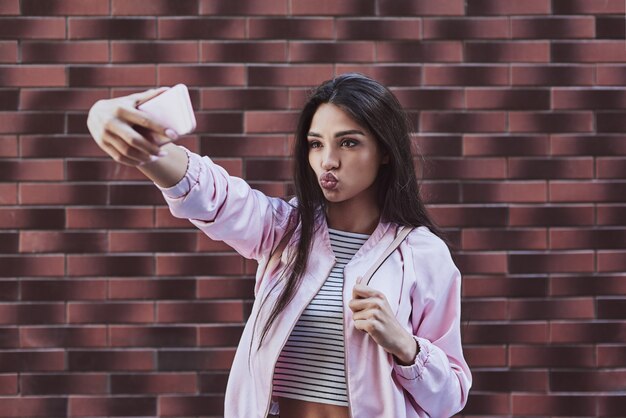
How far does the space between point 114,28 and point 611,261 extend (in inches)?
92.6

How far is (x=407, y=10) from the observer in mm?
3189

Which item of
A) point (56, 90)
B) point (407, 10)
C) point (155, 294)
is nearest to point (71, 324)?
point (155, 294)

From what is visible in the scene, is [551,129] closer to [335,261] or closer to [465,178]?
[465,178]

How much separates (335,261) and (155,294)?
1.30m

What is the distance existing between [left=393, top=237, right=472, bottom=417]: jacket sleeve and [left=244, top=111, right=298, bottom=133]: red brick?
1.22m

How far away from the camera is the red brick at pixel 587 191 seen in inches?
126

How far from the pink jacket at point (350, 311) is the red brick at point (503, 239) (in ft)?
3.49

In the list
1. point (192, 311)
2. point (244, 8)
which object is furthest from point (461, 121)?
point (192, 311)

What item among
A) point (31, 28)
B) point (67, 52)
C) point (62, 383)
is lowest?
point (62, 383)

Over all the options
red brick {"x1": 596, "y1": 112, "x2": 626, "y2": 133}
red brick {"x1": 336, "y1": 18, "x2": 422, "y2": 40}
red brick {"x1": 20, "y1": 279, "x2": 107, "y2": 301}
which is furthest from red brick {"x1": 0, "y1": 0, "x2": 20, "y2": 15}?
red brick {"x1": 596, "y1": 112, "x2": 626, "y2": 133}

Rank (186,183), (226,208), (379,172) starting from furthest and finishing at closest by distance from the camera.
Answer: (379,172) → (226,208) → (186,183)

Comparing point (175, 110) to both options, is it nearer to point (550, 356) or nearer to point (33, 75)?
point (33, 75)

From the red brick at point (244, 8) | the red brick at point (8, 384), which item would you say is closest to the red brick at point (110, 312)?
the red brick at point (8, 384)

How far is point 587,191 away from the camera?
3217 mm
